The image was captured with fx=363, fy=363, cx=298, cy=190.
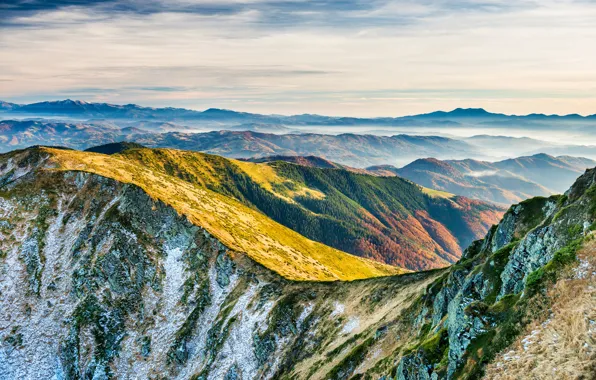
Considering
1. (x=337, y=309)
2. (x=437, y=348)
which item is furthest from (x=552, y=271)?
(x=337, y=309)

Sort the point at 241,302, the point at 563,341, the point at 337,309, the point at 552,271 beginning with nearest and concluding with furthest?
1. the point at 563,341
2. the point at 552,271
3. the point at 337,309
4. the point at 241,302

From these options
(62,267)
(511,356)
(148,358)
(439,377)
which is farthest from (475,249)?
(62,267)

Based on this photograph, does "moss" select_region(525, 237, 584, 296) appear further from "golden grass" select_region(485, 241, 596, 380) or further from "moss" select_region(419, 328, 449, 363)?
"moss" select_region(419, 328, 449, 363)

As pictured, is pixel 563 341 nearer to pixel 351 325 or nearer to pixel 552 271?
pixel 552 271

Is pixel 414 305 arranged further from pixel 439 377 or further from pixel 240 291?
pixel 240 291

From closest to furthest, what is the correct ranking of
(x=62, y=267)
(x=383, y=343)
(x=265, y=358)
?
(x=383, y=343), (x=265, y=358), (x=62, y=267)

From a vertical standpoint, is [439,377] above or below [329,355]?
above
